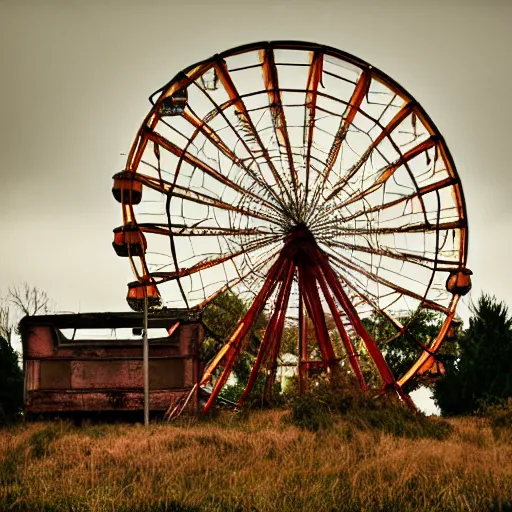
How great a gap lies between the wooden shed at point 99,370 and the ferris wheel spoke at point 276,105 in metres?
4.88

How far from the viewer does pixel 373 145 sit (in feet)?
60.3

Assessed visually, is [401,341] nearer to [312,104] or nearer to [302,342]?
[302,342]

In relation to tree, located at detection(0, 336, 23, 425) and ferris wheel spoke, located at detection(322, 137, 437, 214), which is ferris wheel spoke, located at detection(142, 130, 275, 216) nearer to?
ferris wheel spoke, located at detection(322, 137, 437, 214)

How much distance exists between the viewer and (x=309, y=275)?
1952 centimetres

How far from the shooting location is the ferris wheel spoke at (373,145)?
1839 centimetres

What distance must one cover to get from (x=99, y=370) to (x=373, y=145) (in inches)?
366

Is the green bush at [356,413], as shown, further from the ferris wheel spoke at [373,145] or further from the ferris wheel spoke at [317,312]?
the ferris wheel spoke at [373,145]

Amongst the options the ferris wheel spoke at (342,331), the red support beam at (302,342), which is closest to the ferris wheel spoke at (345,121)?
the ferris wheel spoke at (342,331)

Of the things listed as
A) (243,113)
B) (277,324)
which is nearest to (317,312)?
(277,324)

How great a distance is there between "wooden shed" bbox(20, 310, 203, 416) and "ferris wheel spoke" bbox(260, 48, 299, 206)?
4.88 metres

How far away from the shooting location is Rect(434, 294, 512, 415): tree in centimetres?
2019

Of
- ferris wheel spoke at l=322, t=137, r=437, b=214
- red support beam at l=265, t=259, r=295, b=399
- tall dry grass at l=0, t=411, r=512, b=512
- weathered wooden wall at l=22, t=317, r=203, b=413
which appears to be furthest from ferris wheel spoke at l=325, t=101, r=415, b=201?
tall dry grass at l=0, t=411, r=512, b=512

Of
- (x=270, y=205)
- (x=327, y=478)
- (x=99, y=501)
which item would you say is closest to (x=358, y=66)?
(x=270, y=205)

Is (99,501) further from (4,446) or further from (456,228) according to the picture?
(456,228)
